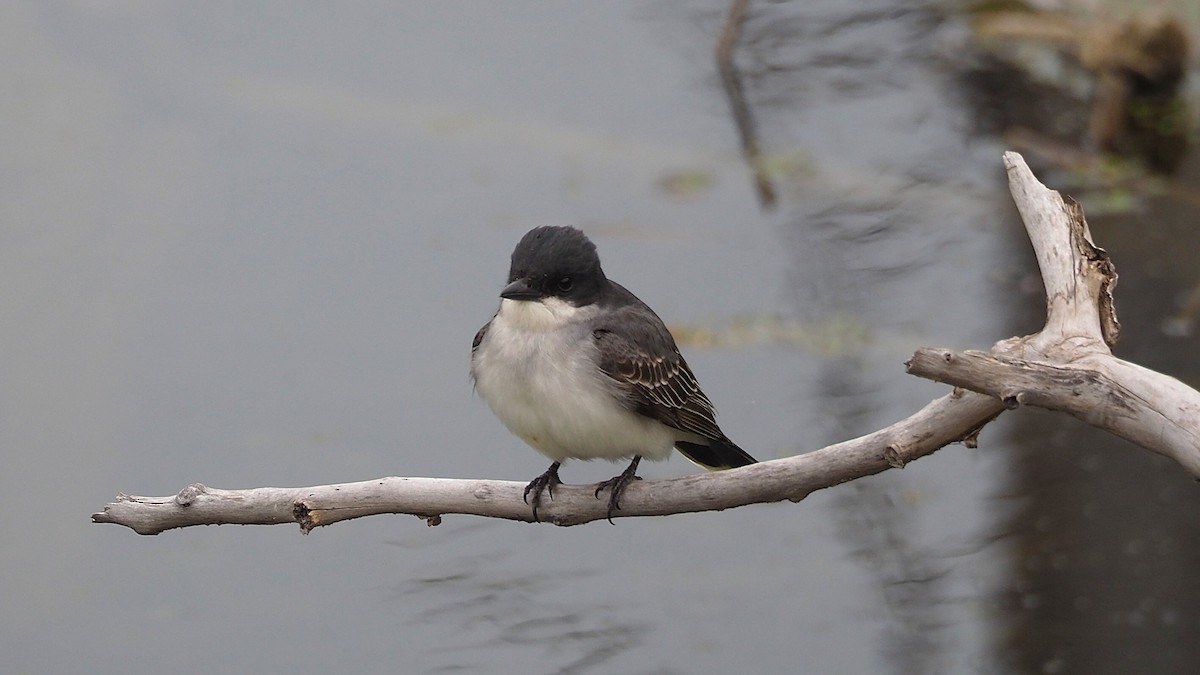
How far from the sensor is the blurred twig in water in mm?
10328

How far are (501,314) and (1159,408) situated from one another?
75.3 inches

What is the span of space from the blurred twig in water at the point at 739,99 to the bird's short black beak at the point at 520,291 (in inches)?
231

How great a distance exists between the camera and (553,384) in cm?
430

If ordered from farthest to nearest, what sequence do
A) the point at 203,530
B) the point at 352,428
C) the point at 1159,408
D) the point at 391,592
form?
the point at 352,428, the point at 203,530, the point at 391,592, the point at 1159,408

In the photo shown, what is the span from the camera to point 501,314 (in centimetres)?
448

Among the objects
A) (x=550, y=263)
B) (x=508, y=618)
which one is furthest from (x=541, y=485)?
(x=508, y=618)

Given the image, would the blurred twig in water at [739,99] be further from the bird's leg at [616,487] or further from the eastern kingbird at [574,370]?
the bird's leg at [616,487]

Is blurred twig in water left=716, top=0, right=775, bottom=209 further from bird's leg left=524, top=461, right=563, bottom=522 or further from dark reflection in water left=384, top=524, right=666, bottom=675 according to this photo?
bird's leg left=524, top=461, right=563, bottom=522

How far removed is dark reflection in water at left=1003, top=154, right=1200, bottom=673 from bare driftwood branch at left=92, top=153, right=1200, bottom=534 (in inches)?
113

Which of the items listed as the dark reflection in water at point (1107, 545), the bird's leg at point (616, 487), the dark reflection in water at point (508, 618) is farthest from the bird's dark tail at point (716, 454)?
the dark reflection in water at point (1107, 545)

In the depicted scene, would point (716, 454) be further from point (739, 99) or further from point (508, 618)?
point (739, 99)

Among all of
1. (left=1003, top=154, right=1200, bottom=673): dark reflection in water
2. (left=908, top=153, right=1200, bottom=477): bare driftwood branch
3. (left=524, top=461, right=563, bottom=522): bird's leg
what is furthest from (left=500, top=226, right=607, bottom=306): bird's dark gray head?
(left=1003, top=154, right=1200, bottom=673): dark reflection in water

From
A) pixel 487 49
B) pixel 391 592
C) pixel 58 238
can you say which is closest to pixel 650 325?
pixel 391 592

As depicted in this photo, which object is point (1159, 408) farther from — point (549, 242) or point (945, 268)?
point (945, 268)
